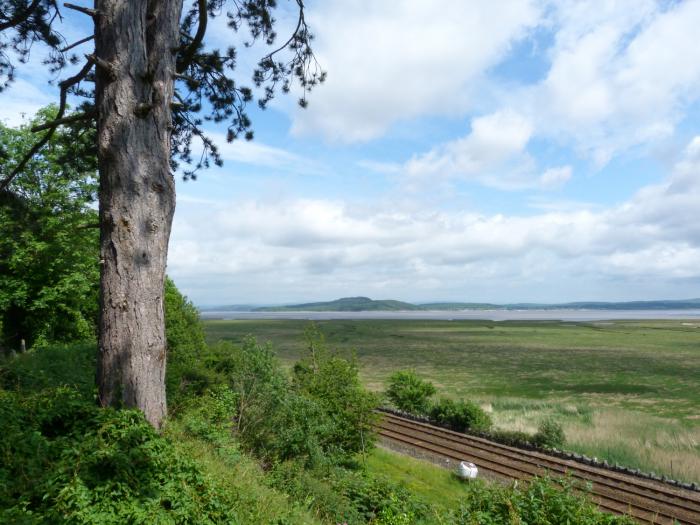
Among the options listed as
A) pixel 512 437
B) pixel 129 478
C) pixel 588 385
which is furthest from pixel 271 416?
pixel 588 385

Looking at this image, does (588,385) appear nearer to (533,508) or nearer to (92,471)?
(533,508)

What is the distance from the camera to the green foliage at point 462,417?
94.0 ft

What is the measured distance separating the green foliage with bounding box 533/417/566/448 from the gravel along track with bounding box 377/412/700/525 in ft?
6.63

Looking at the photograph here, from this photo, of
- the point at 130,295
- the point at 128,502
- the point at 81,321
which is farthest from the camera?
the point at 81,321

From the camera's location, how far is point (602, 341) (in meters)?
101

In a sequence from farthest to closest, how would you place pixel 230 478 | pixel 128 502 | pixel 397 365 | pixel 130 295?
pixel 397 365
pixel 230 478
pixel 130 295
pixel 128 502

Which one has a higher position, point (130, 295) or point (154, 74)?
point (154, 74)

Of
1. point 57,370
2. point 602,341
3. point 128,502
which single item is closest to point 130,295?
point 128,502

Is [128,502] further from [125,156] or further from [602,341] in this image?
[602,341]

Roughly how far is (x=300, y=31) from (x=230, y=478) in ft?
25.9

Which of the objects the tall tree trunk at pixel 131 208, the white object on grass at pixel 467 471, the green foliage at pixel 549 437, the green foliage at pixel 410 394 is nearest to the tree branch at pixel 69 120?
the tall tree trunk at pixel 131 208

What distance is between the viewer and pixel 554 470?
20656 mm

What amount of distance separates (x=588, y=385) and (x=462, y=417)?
27244mm

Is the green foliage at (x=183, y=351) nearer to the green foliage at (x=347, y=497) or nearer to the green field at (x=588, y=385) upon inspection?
the green foliage at (x=347, y=497)
